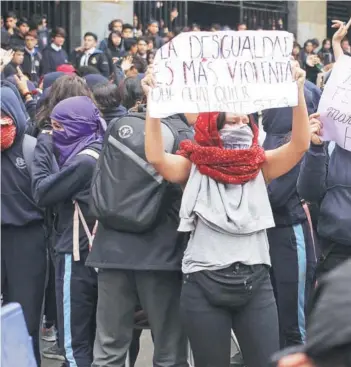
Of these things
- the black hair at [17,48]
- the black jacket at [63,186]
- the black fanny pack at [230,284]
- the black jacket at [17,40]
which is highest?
the black jacket at [17,40]

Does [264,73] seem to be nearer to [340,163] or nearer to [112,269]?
[340,163]

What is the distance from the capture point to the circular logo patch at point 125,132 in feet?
12.8

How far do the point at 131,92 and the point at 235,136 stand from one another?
149 centimetres

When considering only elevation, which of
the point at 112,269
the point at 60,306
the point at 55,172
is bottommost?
the point at 60,306

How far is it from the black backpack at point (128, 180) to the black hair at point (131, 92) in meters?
0.97

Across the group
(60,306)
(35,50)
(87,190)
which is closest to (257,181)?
(87,190)

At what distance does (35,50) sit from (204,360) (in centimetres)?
1002

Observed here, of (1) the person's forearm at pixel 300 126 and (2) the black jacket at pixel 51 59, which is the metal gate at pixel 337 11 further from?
(1) the person's forearm at pixel 300 126

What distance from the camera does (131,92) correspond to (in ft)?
16.4

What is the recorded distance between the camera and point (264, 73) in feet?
11.7

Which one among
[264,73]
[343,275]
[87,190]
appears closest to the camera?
[343,275]

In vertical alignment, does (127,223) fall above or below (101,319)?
above

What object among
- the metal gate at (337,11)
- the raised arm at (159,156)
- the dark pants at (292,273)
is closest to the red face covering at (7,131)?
the raised arm at (159,156)

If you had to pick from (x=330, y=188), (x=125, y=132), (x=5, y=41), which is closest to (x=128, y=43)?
(x=5, y=41)
